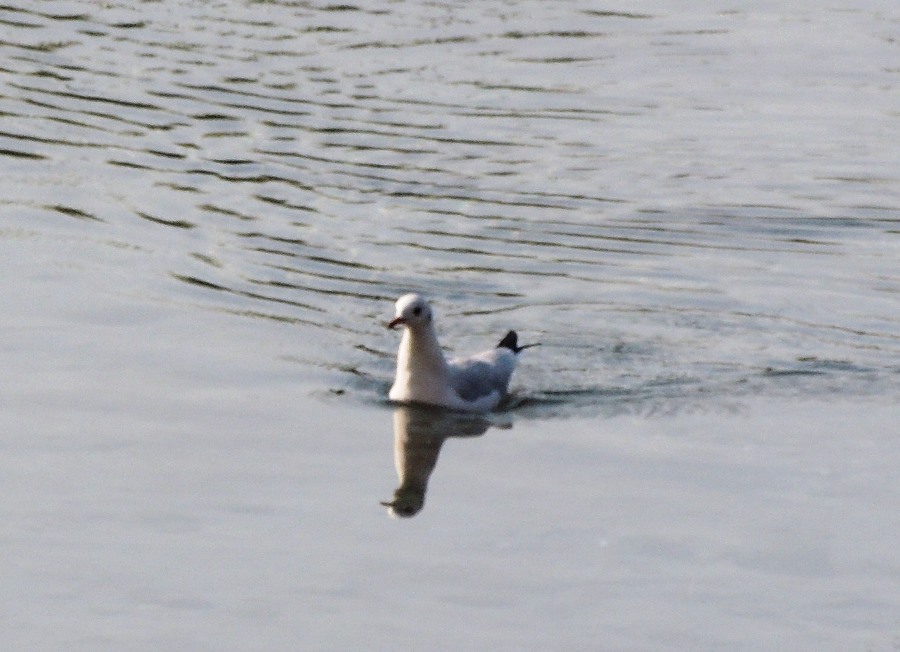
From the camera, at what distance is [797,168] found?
21438mm

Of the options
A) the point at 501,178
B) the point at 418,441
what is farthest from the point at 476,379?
the point at 501,178

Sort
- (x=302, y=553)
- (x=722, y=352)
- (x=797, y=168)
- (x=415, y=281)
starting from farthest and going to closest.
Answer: (x=797, y=168) < (x=415, y=281) < (x=722, y=352) < (x=302, y=553)

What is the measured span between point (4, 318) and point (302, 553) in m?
5.37

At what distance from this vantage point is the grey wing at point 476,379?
1538cm

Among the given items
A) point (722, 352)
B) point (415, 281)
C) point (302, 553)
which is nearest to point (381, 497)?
point (302, 553)

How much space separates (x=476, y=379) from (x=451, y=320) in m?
2.05

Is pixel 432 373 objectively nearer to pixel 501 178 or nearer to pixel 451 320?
pixel 451 320

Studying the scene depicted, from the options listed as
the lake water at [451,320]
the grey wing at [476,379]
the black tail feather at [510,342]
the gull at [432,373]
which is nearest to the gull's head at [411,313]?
the gull at [432,373]

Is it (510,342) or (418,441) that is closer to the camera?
(418,441)

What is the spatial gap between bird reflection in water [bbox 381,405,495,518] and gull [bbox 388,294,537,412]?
0.09 m

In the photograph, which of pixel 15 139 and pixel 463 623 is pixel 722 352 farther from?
pixel 15 139

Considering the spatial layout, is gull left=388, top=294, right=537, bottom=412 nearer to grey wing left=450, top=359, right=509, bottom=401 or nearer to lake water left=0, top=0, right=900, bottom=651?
grey wing left=450, top=359, right=509, bottom=401

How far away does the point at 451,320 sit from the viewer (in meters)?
17.4

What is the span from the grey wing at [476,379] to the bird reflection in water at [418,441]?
20cm
